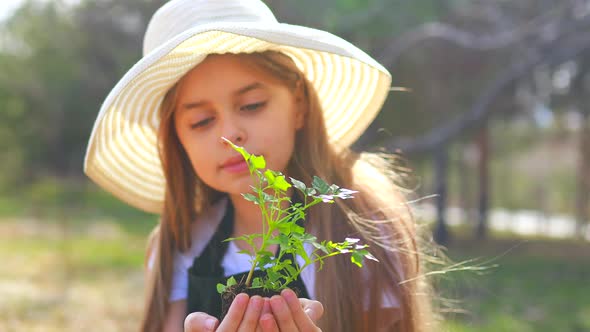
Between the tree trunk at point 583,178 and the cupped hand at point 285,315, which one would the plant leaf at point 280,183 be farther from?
the tree trunk at point 583,178

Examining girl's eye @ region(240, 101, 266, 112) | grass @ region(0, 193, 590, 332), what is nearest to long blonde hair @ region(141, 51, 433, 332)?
girl's eye @ region(240, 101, 266, 112)

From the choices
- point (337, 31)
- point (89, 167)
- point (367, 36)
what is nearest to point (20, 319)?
point (89, 167)

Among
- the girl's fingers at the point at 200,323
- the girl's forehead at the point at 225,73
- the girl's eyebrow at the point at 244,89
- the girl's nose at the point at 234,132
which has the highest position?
the girl's forehead at the point at 225,73

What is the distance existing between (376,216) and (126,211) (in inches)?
508

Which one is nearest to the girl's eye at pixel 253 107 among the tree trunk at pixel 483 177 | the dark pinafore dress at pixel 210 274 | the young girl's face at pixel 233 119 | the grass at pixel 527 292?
the young girl's face at pixel 233 119

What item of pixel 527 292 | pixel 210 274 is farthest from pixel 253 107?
pixel 527 292

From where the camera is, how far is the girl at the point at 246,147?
6.12 ft

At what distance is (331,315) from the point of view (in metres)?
1.82

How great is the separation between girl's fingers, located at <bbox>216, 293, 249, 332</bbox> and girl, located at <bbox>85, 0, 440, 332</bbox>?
11cm

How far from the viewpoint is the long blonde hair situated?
187cm

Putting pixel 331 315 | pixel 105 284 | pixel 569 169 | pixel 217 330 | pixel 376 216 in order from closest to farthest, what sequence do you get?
pixel 217 330 → pixel 331 315 → pixel 376 216 → pixel 105 284 → pixel 569 169

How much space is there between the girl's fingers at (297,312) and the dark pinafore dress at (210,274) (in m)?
0.69

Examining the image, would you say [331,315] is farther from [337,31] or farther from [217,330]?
[337,31]

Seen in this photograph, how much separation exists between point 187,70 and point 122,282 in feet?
16.1
